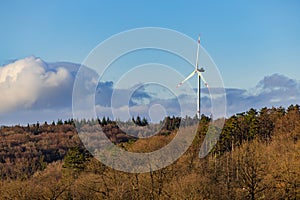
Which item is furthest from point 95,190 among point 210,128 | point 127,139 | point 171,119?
point 171,119

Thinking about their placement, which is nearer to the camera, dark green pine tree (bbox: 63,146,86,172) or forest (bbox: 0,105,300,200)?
forest (bbox: 0,105,300,200)

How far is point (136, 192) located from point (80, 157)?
67.6ft

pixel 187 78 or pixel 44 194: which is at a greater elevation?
pixel 187 78

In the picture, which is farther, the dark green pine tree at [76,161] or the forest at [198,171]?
the dark green pine tree at [76,161]

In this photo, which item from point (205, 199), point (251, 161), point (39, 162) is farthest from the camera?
point (39, 162)

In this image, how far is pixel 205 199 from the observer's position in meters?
51.2

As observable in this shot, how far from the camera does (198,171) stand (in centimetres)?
6675

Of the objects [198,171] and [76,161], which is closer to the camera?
[198,171]

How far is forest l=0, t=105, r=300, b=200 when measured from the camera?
180 feet

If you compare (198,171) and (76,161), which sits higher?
(76,161)

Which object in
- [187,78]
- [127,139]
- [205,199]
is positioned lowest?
[205,199]

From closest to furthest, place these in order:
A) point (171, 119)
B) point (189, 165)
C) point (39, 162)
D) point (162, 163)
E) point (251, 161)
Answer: point (251, 161)
point (162, 163)
point (189, 165)
point (171, 119)
point (39, 162)

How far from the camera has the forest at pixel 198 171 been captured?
5484 centimetres

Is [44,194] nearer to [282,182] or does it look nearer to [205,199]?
[205,199]
